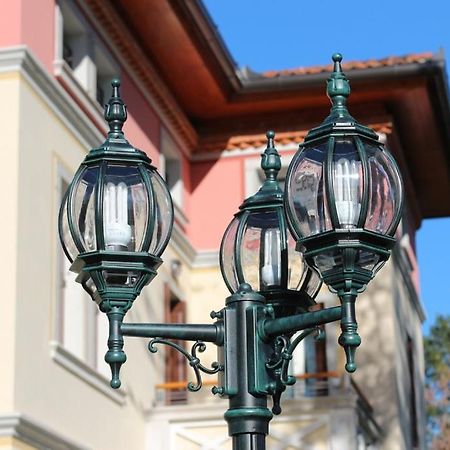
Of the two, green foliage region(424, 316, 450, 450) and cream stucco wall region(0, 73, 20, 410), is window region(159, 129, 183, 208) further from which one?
green foliage region(424, 316, 450, 450)

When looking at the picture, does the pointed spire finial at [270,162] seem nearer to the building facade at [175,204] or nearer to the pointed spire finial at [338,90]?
the pointed spire finial at [338,90]

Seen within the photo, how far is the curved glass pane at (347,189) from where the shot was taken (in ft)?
16.6

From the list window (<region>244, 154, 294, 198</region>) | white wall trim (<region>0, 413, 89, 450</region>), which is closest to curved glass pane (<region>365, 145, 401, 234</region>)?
white wall trim (<region>0, 413, 89, 450</region>)

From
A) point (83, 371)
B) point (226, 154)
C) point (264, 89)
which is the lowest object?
point (83, 371)

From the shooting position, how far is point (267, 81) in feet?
65.5

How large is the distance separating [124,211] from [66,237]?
0.96 ft

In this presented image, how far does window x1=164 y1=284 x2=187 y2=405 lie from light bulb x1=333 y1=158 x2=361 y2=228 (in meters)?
13.2

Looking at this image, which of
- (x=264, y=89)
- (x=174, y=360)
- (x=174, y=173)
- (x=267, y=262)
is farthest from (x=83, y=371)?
(x=267, y=262)

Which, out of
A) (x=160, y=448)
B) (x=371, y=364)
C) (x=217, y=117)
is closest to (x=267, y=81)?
(x=217, y=117)

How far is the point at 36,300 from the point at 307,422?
4447mm

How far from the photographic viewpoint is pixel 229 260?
599cm

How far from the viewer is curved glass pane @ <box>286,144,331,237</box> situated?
509cm

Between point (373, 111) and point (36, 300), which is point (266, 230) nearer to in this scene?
point (36, 300)

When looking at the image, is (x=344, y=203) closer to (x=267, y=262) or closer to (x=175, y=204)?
(x=267, y=262)
